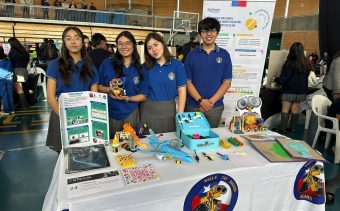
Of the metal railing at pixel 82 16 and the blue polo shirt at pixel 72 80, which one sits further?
the metal railing at pixel 82 16

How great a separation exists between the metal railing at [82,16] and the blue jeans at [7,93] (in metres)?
8.76

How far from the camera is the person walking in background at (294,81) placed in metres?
3.86

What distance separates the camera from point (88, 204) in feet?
3.34

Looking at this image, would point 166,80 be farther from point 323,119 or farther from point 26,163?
point 323,119

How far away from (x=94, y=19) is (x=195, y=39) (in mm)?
10565

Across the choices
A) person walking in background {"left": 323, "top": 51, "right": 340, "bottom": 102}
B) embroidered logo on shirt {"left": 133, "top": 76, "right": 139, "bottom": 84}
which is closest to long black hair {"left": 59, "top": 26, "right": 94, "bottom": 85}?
embroidered logo on shirt {"left": 133, "top": 76, "right": 139, "bottom": 84}

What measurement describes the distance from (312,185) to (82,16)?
14003mm

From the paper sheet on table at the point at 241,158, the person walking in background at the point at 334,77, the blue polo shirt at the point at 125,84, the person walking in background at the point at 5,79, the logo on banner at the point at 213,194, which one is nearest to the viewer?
Result: the logo on banner at the point at 213,194

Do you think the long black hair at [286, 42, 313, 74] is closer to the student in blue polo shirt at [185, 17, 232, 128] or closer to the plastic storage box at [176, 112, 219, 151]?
the student in blue polo shirt at [185, 17, 232, 128]

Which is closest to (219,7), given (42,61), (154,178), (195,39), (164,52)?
(164,52)

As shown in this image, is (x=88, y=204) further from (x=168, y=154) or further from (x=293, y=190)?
(x=293, y=190)

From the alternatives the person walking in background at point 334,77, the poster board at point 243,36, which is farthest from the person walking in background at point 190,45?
the person walking in background at point 334,77

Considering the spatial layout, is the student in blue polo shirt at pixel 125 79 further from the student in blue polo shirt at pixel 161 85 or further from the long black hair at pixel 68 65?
the long black hair at pixel 68 65

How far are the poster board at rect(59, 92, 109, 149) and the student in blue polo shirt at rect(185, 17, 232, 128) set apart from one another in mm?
985
